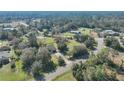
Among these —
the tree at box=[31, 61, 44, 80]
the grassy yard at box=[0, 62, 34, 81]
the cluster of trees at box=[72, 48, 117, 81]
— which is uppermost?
the cluster of trees at box=[72, 48, 117, 81]

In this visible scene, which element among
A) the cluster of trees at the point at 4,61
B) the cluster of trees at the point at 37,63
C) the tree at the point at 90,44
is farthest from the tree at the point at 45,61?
the tree at the point at 90,44

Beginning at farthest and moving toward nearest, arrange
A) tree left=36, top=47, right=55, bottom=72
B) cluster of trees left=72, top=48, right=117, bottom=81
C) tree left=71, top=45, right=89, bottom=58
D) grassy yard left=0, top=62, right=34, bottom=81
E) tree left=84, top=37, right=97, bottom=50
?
tree left=84, top=37, right=97, bottom=50 → tree left=71, top=45, right=89, bottom=58 → tree left=36, top=47, right=55, bottom=72 → grassy yard left=0, top=62, right=34, bottom=81 → cluster of trees left=72, top=48, right=117, bottom=81

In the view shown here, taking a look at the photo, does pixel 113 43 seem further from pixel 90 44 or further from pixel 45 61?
pixel 45 61

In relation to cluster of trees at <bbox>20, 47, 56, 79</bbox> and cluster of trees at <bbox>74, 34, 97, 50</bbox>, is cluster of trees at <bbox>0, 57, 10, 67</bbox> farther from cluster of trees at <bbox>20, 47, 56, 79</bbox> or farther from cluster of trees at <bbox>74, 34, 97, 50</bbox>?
cluster of trees at <bbox>74, 34, 97, 50</bbox>

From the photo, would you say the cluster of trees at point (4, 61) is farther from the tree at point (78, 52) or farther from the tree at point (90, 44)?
the tree at point (90, 44)

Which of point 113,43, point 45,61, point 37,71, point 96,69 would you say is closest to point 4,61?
point 45,61

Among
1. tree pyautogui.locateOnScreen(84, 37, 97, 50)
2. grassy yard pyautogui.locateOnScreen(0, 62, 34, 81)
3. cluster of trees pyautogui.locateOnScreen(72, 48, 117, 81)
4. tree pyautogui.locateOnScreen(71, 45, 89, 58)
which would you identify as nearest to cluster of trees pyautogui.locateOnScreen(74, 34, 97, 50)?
tree pyautogui.locateOnScreen(84, 37, 97, 50)
